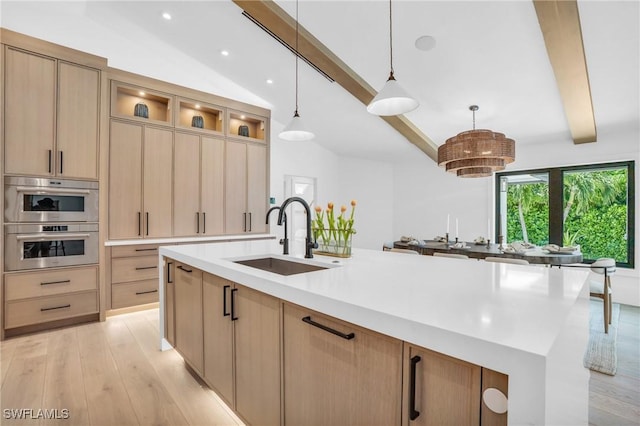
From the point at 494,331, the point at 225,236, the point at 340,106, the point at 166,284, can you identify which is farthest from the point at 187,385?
the point at 340,106

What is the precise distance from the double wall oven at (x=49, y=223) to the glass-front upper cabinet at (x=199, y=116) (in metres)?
1.53

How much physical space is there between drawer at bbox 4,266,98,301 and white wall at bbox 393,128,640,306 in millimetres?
→ 5605

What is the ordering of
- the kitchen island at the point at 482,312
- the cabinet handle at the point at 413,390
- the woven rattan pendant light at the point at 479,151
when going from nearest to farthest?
the kitchen island at the point at 482,312 < the cabinet handle at the point at 413,390 < the woven rattan pendant light at the point at 479,151

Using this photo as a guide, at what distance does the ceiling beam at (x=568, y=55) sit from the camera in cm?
243

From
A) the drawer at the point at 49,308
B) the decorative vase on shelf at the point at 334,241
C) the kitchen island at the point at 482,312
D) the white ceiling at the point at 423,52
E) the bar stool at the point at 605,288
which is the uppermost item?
the white ceiling at the point at 423,52

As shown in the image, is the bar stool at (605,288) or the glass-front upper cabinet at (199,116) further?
the glass-front upper cabinet at (199,116)

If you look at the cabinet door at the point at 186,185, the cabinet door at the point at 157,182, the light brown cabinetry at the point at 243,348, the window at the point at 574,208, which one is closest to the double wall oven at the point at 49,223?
the cabinet door at the point at 157,182

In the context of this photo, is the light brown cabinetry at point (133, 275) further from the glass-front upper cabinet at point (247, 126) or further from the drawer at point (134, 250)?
the glass-front upper cabinet at point (247, 126)

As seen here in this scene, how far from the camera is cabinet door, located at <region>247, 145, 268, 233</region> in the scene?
4.87 m

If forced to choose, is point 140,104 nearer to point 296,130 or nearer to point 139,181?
point 139,181

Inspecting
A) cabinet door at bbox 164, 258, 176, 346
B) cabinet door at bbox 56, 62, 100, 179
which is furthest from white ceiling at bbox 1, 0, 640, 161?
cabinet door at bbox 164, 258, 176, 346

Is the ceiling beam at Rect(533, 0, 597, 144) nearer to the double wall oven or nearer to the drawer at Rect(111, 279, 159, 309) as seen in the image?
the double wall oven

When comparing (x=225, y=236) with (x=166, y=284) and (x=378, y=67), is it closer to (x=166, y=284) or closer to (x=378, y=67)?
(x=166, y=284)

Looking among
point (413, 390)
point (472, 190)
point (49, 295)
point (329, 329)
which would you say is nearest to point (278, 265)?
point (329, 329)
